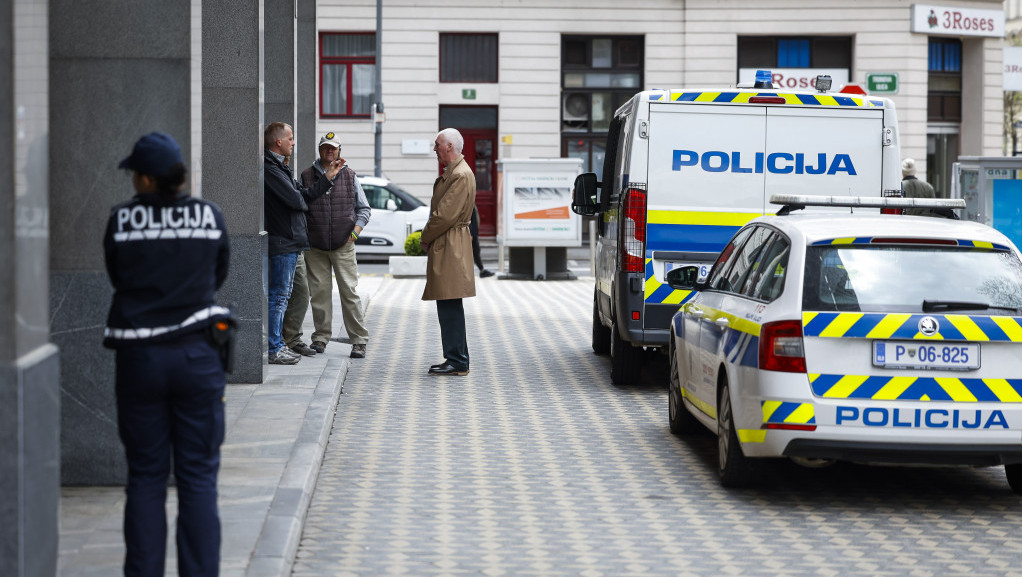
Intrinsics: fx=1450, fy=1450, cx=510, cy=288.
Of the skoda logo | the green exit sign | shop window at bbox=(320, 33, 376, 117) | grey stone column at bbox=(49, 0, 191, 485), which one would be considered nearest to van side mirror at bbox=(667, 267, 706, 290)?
the skoda logo

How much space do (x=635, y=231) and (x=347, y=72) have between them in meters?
24.9

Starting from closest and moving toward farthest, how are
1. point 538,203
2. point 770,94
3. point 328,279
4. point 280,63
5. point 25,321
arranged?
1. point 25,321
2. point 770,94
3. point 328,279
4. point 280,63
5. point 538,203

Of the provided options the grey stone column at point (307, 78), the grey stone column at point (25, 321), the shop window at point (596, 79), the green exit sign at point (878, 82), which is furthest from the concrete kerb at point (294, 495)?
the shop window at point (596, 79)

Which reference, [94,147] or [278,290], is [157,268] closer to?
[94,147]

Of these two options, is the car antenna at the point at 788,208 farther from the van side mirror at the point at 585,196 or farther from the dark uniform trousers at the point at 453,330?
the van side mirror at the point at 585,196

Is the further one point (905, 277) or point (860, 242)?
point (860, 242)

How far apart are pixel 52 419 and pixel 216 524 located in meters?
0.68

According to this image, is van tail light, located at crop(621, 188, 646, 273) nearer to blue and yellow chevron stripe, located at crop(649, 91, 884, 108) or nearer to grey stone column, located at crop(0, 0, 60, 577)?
blue and yellow chevron stripe, located at crop(649, 91, 884, 108)

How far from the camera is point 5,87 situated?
471 centimetres

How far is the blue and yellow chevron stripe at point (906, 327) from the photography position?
7.04m

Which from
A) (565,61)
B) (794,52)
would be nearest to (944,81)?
(794,52)

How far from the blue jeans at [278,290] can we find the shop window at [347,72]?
77.2ft

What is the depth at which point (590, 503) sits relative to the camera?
7387 mm

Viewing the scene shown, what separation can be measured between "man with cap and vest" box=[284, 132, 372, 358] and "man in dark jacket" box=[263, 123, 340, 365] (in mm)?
409
